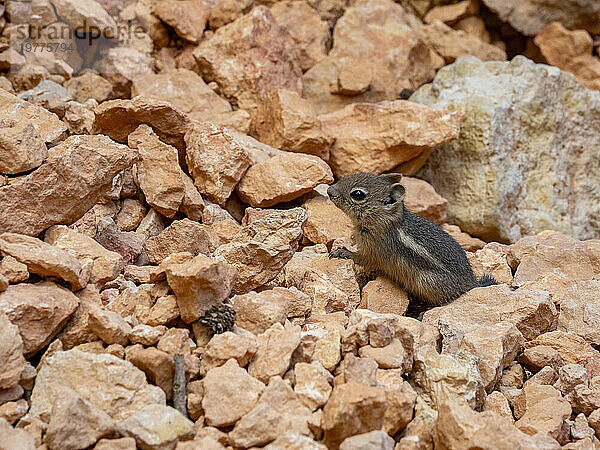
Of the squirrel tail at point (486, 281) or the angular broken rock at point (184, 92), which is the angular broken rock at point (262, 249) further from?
the angular broken rock at point (184, 92)

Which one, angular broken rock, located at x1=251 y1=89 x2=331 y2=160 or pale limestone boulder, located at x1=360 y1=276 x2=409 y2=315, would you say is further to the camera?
angular broken rock, located at x1=251 y1=89 x2=331 y2=160

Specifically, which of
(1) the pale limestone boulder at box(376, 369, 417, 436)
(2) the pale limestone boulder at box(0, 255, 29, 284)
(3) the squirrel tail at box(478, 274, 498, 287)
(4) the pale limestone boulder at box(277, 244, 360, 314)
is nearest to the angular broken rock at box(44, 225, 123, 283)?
(2) the pale limestone boulder at box(0, 255, 29, 284)

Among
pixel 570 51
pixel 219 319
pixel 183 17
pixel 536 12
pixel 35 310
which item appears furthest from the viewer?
pixel 536 12

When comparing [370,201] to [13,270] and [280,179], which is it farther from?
[13,270]

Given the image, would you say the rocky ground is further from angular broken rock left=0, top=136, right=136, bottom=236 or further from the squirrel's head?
the squirrel's head

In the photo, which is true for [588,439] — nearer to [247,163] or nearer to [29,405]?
[29,405]

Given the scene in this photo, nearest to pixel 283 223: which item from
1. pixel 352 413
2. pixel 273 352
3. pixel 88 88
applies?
pixel 273 352

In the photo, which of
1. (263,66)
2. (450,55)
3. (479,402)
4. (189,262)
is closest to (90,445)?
(189,262)

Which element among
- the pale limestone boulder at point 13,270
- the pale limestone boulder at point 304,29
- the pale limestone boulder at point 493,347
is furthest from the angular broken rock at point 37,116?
the pale limestone boulder at point 304,29
